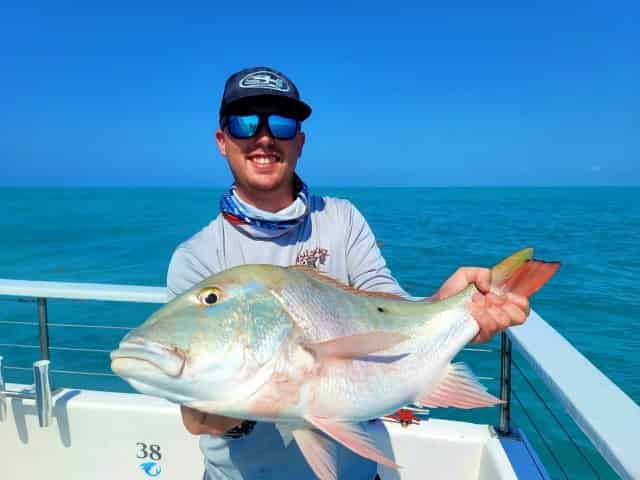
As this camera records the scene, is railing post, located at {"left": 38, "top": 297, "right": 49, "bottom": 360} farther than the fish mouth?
Yes

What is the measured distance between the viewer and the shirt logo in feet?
6.72

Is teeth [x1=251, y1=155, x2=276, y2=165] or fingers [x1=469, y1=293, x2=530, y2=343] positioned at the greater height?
teeth [x1=251, y1=155, x2=276, y2=165]

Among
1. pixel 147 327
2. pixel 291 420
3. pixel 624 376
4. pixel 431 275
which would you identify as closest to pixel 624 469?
pixel 291 420

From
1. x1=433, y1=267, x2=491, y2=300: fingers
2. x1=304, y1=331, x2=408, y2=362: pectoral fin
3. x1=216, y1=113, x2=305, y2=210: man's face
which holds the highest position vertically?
x1=216, y1=113, x2=305, y2=210: man's face

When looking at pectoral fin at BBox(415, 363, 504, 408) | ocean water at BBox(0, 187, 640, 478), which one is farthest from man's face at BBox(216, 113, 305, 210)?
ocean water at BBox(0, 187, 640, 478)

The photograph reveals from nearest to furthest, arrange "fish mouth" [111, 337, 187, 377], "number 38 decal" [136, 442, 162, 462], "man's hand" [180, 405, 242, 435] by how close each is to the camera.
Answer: "fish mouth" [111, 337, 187, 377] → "man's hand" [180, 405, 242, 435] → "number 38 decal" [136, 442, 162, 462]

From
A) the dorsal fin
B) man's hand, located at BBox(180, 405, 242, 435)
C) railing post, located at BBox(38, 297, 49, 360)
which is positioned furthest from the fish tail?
railing post, located at BBox(38, 297, 49, 360)

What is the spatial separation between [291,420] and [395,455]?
1.64m

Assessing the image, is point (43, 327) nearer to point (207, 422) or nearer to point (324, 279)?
point (207, 422)

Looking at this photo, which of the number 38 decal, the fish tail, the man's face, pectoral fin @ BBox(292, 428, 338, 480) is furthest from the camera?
the number 38 decal

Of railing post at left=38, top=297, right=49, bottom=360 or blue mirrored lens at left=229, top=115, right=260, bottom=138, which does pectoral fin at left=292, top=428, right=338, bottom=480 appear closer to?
blue mirrored lens at left=229, top=115, right=260, bottom=138

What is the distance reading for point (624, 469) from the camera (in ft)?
3.69

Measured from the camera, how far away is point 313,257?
2066 millimetres

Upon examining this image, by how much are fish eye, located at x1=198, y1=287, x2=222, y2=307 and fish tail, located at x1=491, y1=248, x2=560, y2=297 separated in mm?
1002
